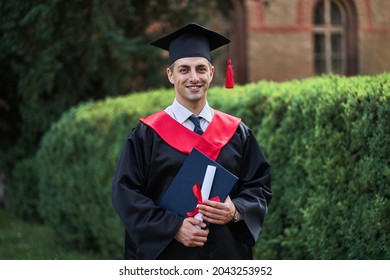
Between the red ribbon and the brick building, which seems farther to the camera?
the brick building

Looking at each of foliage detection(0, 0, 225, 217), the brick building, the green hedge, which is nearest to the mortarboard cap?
the green hedge

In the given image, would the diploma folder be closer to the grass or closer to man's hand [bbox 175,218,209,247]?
man's hand [bbox 175,218,209,247]

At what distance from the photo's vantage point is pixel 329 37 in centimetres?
1636

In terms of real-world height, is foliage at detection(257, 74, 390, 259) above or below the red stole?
below

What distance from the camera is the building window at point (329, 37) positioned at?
639 inches

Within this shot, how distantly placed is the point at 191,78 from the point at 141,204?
2.04 feet

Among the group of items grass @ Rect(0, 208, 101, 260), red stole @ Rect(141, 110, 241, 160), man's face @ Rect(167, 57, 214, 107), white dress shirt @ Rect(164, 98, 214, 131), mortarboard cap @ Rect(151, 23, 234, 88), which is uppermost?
mortarboard cap @ Rect(151, 23, 234, 88)

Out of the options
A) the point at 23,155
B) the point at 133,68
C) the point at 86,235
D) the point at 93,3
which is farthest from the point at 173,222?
the point at 23,155

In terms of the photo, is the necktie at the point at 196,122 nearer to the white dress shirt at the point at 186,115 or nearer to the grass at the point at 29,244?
the white dress shirt at the point at 186,115

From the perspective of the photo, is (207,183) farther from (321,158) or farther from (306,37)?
(306,37)

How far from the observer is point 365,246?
4578 millimetres

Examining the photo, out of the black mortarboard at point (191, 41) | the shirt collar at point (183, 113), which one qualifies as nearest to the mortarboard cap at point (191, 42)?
the black mortarboard at point (191, 41)

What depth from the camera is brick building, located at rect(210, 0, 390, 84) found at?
15.2 m

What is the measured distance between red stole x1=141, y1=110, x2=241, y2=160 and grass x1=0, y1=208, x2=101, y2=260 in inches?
197
